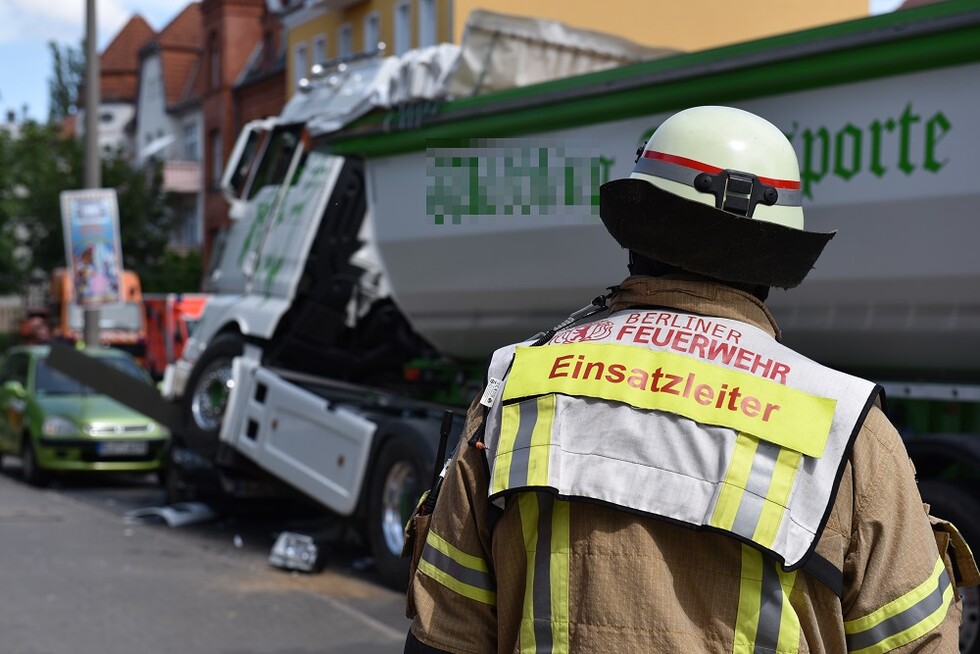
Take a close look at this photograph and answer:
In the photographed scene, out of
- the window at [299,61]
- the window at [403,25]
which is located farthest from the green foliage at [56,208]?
the window at [403,25]

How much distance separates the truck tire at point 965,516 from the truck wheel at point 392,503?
11.0ft

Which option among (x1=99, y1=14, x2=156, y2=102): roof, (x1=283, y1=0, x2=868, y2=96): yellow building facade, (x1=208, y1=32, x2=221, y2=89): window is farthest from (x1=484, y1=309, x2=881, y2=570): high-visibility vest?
(x1=99, y1=14, x2=156, y2=102): roof

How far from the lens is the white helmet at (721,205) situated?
1986mm

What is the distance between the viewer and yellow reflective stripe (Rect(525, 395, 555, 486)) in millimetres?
1969

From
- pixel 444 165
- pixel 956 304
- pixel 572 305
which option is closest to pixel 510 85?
pixel 572 305

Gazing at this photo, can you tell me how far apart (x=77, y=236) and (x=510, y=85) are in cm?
1056

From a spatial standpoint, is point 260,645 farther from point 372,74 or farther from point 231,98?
point 231,98

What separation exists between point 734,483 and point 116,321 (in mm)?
30490

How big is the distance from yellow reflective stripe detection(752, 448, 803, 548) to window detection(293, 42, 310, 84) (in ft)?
120

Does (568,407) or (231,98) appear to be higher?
(231,98)

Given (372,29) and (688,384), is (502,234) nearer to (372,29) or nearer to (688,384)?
(688,384)

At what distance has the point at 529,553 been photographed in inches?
78.5

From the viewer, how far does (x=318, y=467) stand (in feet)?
31.2

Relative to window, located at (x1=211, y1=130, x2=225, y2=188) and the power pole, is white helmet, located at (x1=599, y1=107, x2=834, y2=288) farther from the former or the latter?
window, located at (x1=211, y1=130, x2=225, y2=188)
